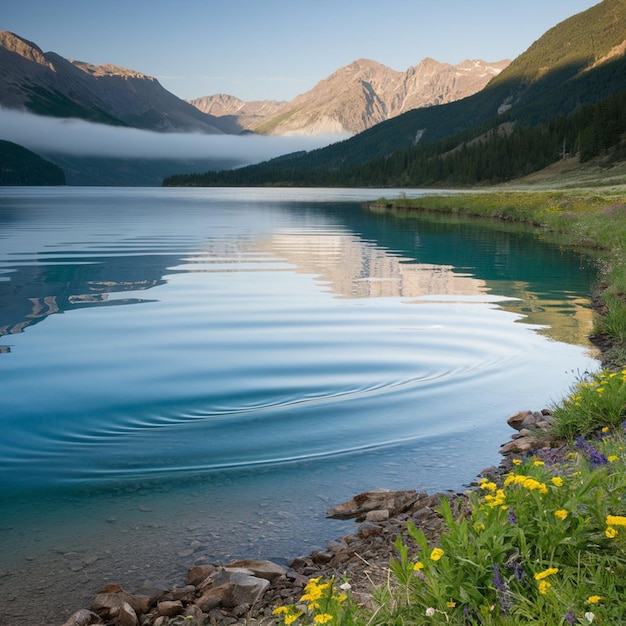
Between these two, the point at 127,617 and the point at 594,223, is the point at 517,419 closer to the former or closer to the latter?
the point at 127,617

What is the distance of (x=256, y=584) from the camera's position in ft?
18.0

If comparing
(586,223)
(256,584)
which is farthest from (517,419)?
(586,223)

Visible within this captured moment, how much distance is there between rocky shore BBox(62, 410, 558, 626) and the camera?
17.2 feet

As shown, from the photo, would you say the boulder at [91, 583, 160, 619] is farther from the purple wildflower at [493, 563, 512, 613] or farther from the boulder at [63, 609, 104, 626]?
the purple wildflower at [493, 563, 512, 613]

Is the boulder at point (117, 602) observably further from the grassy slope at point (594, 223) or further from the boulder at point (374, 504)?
the grassy slope at point (594, 223)

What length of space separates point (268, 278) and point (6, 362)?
13.9m

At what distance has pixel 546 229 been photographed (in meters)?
50.6

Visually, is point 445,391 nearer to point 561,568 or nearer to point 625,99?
point 561,568

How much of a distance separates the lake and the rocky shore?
286 millimetres

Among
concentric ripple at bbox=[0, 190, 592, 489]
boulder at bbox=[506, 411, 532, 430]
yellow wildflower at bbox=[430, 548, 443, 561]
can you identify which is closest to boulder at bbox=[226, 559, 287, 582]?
yellow wildflower at bbox=[430, 548, 443, 561]

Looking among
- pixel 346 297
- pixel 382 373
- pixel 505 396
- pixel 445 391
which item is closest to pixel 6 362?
pixel 382 373

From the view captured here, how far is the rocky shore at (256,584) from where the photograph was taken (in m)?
5.25

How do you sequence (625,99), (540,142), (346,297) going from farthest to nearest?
(540,142), (625,99), (346,297)

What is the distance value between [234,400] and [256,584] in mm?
6035
